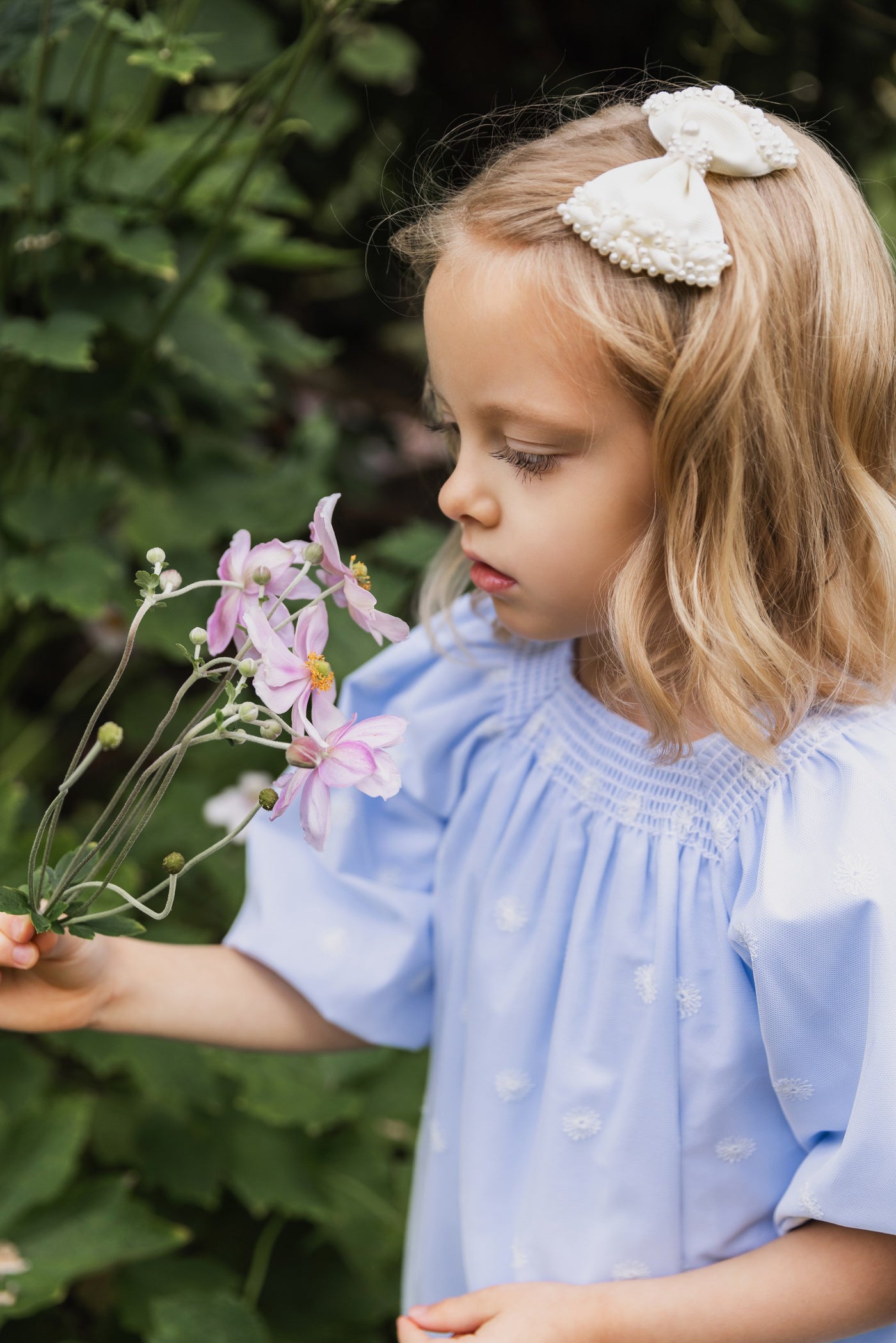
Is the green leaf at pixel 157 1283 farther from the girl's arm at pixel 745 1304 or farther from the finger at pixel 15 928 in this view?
the finger at pixel 15 928

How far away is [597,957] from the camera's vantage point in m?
0.86

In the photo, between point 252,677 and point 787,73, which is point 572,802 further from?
point 787,73

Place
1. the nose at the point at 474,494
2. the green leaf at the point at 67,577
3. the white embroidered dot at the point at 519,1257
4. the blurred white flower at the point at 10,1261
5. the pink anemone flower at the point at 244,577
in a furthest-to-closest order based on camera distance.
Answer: the green leaf at the point at 67,577
the blurred white flower at the point at 10,1261
the white embroidered dot at the point at 519,1257
the nose at the point at 474,494
the pink anemone flower at the point at 244,577

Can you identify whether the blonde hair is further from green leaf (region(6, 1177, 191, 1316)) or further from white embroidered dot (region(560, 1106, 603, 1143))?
green leaf (region(6, 1177, 191, 1316))

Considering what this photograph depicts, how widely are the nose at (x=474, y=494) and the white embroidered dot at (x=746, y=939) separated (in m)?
0.30

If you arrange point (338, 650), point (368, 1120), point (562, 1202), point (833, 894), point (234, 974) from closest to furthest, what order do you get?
Result: 1. point (833, 894)
2. point (562, 1202)
3. point (234, 974)
4. point (338, 650)
5. point (368, 1120)

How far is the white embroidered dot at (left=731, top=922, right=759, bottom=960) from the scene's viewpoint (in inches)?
29.8

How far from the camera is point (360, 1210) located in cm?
137

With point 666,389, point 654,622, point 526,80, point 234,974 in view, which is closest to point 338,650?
point 234,974

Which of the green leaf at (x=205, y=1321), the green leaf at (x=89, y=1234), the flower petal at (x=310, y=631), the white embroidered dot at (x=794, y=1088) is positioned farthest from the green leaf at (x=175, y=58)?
the green leaf at (x=205, y=1321)

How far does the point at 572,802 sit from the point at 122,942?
348mm

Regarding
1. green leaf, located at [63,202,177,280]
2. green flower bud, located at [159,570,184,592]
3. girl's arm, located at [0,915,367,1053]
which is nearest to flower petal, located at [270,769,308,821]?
green flower bud, located at [159,570,184,592]

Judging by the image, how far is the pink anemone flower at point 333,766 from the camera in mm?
623

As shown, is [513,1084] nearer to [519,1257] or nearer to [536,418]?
[519,1257]
